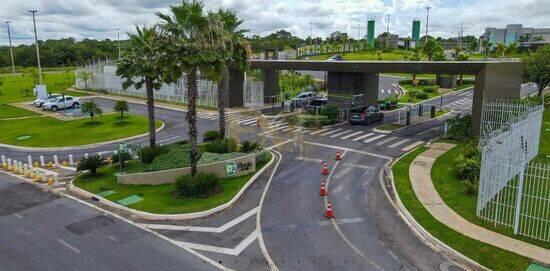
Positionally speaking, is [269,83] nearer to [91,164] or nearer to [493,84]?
[493,84]

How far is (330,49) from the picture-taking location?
464 feet

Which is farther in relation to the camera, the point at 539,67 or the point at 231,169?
the point at 539,67

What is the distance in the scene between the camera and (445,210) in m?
17.6

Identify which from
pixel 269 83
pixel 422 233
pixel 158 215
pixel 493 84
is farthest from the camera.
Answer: pixel 269 83

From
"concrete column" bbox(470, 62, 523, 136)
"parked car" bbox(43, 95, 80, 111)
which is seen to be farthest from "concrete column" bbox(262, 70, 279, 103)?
"concrete column" bbox(470, 62, 523, 136)

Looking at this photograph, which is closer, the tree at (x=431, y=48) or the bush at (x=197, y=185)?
the bush at (x=197, y=185)

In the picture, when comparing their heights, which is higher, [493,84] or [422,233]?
[493,84]

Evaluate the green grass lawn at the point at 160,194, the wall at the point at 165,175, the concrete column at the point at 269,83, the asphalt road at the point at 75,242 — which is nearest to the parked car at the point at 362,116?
the green grass lawn at the point at 160,194

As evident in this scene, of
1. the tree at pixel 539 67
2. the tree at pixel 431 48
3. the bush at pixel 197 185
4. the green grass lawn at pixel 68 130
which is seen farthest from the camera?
the tree at pixel 431 48

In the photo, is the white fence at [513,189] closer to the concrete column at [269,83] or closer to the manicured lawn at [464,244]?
the manicured lawn at [464,244]

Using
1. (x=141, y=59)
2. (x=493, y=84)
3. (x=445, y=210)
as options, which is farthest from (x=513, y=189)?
(x=141, y=59)

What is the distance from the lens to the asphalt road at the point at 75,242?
14.0 m

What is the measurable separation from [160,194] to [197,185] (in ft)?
7.36

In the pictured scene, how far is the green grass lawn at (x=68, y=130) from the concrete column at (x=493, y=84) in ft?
90.4
